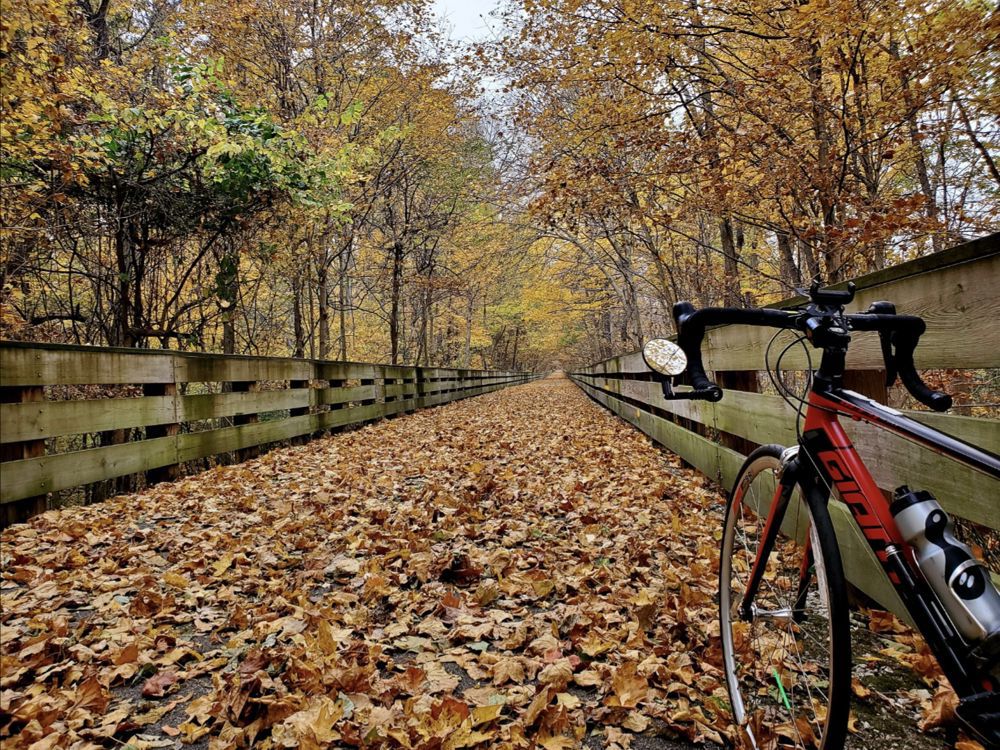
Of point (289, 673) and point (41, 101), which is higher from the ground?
point (41, 101)

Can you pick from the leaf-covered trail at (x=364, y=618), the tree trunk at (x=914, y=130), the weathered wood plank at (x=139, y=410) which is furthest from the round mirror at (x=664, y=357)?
the weathered wood plank at (x=139, y=410)

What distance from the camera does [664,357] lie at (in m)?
1.36

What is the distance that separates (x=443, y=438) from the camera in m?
7.95

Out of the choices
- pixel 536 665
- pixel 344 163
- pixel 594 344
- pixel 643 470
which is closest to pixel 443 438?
pixel 643 470

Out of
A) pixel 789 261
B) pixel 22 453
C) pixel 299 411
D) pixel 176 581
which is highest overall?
pixel 789 261

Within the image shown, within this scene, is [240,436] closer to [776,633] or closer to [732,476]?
[732,476]

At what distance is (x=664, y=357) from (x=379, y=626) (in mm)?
1880

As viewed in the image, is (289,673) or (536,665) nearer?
(289,673)

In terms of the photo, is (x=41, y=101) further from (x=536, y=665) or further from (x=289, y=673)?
(x=536, y=665)

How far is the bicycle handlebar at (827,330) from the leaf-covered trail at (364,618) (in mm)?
1288

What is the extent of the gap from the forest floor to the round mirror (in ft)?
4.15

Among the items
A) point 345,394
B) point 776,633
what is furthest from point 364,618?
point 345,394

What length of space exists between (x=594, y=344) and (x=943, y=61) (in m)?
33.1

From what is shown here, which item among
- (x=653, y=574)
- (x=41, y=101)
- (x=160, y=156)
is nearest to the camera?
(x=653, y=574)
